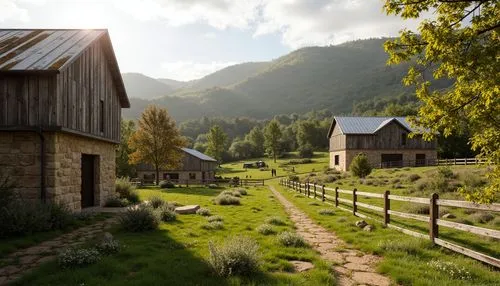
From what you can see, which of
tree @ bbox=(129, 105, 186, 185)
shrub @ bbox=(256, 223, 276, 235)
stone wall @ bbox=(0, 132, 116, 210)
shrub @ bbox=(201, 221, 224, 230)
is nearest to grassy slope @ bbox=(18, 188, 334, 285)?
shrub @ bbox=(256, 223, 276, 235)

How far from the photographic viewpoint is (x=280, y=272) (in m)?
6.78

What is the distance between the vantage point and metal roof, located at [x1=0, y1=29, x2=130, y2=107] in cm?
1241

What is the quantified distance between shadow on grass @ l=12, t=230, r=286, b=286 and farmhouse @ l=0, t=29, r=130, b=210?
20.4 feet

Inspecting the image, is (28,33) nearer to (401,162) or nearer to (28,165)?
(28,165)

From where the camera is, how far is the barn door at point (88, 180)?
16752 millimetres

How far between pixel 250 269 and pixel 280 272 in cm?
69

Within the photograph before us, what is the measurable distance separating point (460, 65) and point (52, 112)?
1277cm

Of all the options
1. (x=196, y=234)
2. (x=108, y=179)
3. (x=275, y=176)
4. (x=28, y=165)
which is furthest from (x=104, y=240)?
(x=275, y=176)

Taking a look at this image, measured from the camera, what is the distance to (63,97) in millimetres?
13078

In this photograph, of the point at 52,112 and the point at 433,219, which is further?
the point at 52,112

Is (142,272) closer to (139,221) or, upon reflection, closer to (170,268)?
(170,268)

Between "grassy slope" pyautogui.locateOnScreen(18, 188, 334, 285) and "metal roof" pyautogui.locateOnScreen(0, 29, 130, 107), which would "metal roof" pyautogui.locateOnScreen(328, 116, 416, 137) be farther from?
"grassy slope" pyautogui.locateOnScreen(18, 188, 334, 285)

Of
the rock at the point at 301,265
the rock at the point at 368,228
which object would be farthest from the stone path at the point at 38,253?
the rock at the point at 368,228

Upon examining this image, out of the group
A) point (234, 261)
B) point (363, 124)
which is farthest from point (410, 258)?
point (363, 124)
